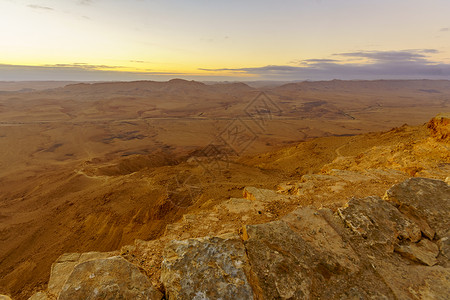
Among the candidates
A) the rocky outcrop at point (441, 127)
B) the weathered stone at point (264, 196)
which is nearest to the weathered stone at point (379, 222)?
the weathered stone at point (264, 196)

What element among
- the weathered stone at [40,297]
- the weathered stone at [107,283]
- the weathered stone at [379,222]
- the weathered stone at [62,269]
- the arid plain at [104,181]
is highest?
the weathered stone at [107,283]

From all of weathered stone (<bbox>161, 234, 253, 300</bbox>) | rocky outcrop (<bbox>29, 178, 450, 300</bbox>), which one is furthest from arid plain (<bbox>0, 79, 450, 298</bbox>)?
weathered stone (<bbox>161, 234, 253, 300</bbox>)

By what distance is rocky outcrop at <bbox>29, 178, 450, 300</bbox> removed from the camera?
2371 mm

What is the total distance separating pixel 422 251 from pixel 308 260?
2.09m

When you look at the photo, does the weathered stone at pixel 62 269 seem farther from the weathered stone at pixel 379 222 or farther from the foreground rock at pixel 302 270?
the weathered stone at pixel 379 222

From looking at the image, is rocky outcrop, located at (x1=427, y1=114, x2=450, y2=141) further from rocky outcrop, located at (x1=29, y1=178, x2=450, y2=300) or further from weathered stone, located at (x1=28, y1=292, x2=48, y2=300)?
weathered stone, located at (x1=28, y1=292, x2=48, y2=300)

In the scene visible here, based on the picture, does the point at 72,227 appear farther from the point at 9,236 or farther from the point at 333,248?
the point at 333,248

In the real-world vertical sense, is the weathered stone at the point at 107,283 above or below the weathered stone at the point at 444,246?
above

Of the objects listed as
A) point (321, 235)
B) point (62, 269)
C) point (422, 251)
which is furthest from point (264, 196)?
point (62, 269)

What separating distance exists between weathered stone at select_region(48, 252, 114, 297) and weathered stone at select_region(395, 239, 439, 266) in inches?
204

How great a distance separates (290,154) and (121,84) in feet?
413

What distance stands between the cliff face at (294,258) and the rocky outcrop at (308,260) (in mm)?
12

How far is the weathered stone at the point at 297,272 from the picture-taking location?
8.20 feet

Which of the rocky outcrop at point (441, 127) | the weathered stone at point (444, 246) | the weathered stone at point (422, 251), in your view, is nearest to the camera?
the weathered stone at point (422, 251)
